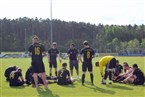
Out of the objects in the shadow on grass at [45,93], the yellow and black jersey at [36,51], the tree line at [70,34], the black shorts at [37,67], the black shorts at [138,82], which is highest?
the tree line at [70,34]

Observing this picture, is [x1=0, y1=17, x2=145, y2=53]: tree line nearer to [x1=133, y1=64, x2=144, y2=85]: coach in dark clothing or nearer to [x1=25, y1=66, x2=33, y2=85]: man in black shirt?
[x1=133, y1=64, x2=144, y2=85]: coach in dark clothing

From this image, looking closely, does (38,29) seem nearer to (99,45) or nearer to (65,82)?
(99,45)

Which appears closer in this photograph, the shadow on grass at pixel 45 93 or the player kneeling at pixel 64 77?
the shadow on grass at pixel 45 93

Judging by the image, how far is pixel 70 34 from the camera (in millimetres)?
127875

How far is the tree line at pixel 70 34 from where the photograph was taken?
116 metres

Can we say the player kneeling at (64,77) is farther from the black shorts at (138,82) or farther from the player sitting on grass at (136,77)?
the black shorts at (138,82)

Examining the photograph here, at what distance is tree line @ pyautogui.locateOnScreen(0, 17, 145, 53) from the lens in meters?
116

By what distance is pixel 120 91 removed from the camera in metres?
13.7

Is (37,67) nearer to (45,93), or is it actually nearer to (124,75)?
(45,93)

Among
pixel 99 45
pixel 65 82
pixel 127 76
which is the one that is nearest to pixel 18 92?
pixel 65 82

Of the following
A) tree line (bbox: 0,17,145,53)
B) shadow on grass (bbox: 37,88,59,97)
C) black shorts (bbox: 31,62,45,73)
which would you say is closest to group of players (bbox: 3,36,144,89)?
black shorts (bbox: 31,62,45,73)

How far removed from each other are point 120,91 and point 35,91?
323cm

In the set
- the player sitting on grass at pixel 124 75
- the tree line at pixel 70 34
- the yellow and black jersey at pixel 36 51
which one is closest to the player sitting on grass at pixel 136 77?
the player sitting on grass at pixel 124 75

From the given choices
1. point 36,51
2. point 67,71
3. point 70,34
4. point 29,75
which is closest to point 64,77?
point 67,71
